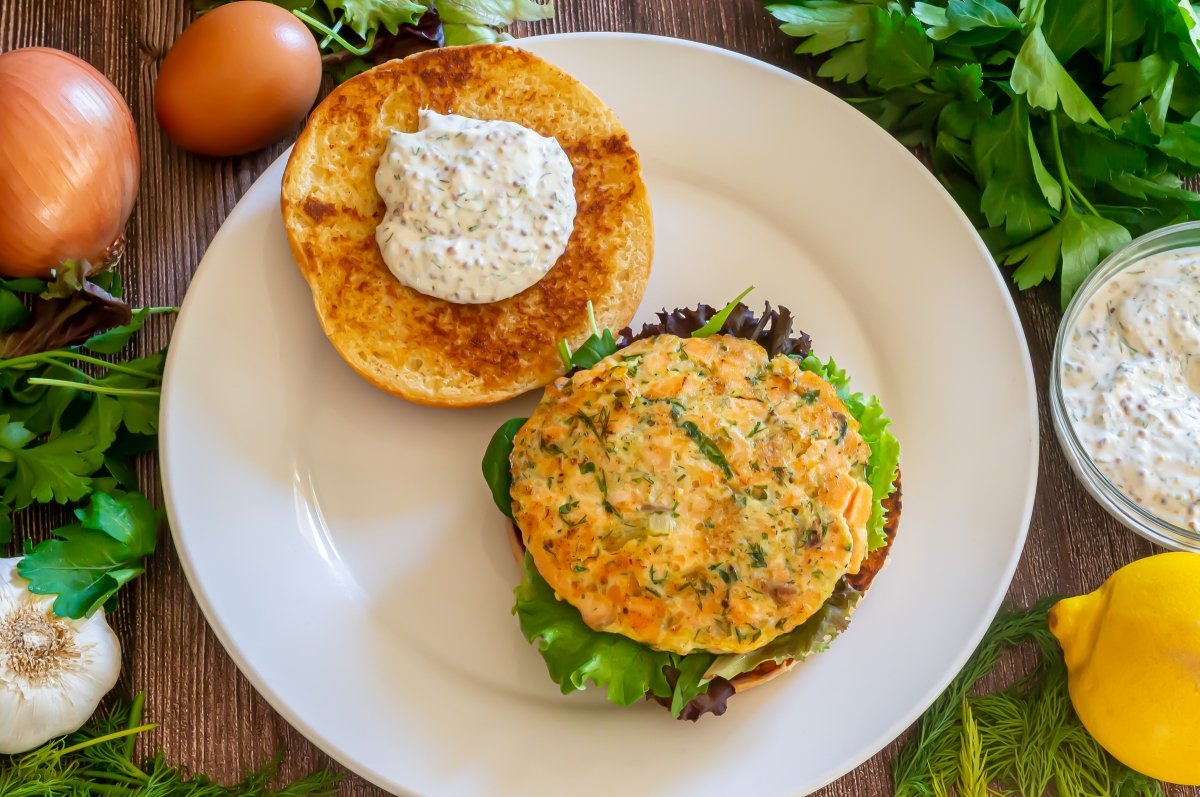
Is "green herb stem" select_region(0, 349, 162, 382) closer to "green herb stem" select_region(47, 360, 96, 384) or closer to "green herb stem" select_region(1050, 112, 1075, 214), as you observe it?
"green herb stem" select_region(47, 360, 96, 384)

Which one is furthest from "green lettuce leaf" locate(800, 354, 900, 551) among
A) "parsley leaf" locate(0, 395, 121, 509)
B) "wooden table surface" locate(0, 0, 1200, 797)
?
"parsley leaf" locate(0, 395, 121, 509)

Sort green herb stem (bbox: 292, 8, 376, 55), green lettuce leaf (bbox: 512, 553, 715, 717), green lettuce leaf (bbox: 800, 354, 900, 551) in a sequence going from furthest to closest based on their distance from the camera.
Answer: green herb stem (bbox: 292, 8, 376, 55) < green lettuce leaf (bbox: 800, 354, 900, 551) < green lettuce leaf (bbox: 512, 553, 715, 717)

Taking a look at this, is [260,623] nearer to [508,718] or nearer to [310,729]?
[310,729]

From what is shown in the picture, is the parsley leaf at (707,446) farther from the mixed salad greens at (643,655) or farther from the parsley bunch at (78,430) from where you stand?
the parsley bunch at (78,430)

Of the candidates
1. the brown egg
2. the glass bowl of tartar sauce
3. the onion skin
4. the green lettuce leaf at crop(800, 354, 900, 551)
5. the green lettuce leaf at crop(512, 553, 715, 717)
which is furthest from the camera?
the glass bowl of tartar sauce

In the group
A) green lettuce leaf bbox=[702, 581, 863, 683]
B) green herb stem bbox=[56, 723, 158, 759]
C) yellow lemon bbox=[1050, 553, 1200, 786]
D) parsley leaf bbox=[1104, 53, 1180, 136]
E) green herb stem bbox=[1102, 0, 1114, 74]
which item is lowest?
yellow lemon bbox=[1050, 553, 1200, 786]

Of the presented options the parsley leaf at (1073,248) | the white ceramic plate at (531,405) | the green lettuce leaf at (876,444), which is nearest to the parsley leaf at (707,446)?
the green lettuce leaf at (876,444)

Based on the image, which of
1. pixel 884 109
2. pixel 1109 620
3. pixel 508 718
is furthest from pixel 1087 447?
pixel 508 718
